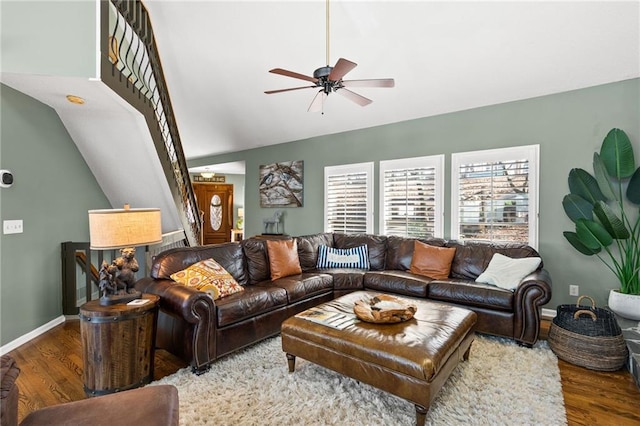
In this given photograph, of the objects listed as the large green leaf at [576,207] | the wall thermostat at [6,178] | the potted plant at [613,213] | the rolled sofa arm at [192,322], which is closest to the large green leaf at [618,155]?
the potted plant at [613,213]

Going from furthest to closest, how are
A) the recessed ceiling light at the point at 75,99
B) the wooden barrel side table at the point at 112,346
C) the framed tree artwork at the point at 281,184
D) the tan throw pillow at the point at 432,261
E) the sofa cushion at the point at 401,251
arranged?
the framed tree artwork at the point at 281,184 → the sofa cushion at the point at 401,251 → the tan throw pillow at the point at 432,261 → the recessed ceiling light at the point at 75,99 → the wooden barrel side table at the point at 112,346

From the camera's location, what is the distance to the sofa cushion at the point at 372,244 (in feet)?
14.3

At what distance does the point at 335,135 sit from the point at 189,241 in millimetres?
3204

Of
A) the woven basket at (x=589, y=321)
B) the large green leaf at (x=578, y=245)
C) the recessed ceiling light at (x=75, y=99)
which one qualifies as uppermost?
the recessed ceiling light at (x=75, y=99)

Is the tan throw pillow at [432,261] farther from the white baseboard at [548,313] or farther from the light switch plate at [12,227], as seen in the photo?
the light switch plate at [12,227]

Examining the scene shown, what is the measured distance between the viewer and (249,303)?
272 centimetres

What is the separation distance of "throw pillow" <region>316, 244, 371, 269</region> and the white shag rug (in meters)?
1.81

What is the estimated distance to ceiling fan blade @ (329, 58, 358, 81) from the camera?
2217mm

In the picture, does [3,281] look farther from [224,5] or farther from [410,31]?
[410,31]

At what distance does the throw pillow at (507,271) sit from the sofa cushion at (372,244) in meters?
1.32

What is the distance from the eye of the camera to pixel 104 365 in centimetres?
202

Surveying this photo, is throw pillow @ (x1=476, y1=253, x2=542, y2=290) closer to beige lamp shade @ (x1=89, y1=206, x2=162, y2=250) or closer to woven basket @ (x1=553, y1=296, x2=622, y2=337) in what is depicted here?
woven basket @ (x1=553, y1=296, x2=622, y2=337)

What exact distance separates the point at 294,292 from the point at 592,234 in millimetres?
3125

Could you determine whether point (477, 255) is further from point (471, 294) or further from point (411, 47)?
point (411, 47)
